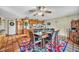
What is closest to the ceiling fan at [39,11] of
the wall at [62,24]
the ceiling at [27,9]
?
the ceiling at [27,9]

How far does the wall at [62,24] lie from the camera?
2559mm

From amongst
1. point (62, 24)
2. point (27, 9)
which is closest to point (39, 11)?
point (27, 9)

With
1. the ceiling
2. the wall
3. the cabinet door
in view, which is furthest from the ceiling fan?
the cabinet door

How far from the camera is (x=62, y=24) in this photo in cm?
257

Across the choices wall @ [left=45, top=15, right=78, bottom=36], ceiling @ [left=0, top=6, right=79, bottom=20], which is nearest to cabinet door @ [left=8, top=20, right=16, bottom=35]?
ceiling @ [left=0, top=6, right=79, bottom=20]

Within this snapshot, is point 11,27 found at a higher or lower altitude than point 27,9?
lower

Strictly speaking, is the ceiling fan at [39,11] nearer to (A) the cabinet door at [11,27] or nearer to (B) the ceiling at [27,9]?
(B) the ceiling at [27,9]

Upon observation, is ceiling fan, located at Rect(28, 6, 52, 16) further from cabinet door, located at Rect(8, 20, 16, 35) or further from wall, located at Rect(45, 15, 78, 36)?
cabinet door, located at Rect(8, 20, 16, 35)

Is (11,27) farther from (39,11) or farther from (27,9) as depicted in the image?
(39,11)

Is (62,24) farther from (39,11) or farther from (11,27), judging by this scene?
(11,27)

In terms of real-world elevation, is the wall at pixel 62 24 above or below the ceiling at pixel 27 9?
below

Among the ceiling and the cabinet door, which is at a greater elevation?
the ceiling

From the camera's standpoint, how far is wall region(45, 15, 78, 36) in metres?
2.56
